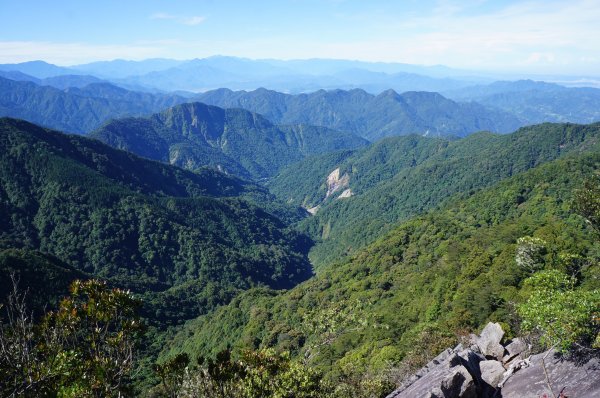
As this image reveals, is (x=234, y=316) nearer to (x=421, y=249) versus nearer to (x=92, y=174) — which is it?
(x=421, y=249)

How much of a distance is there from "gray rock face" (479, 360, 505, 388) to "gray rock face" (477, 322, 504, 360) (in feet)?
11.1

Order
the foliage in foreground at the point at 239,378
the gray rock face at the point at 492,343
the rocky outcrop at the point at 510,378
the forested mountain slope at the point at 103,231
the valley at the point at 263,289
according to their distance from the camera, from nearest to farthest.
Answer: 1. the valley at the point at 263,289
2. the rocky outcrop at the point at 510,378
3. the foliage in foreground at the point at 239,378
4. the gray rock face at the point at 492,343
5. the forested mountain slope at the point at 103,231

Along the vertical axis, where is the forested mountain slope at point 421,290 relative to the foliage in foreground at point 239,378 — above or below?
below

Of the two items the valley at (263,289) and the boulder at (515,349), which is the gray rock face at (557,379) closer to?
the valley at (263,289)

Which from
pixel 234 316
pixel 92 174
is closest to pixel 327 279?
pixel 234 316

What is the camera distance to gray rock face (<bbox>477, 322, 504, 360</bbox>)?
26.6 metres

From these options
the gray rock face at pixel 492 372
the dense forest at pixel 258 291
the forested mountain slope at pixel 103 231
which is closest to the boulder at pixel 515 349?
the dense forest at pixel 258 291

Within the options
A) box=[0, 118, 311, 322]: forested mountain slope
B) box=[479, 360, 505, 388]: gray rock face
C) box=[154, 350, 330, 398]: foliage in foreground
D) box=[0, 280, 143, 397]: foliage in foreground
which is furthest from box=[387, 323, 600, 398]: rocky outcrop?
box=[0, 118, 311, 322]: forested mountain slope

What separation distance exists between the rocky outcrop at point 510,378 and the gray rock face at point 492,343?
31.6 inches

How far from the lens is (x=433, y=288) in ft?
223

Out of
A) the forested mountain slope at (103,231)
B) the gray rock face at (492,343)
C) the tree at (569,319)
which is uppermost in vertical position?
the tree at (569,319)

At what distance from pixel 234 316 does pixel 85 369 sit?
290 feet

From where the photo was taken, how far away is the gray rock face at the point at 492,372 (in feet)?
71.8

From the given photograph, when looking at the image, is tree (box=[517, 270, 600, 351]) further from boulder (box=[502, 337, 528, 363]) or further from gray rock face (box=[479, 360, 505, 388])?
boulder (box=[502, 337, 528, 363])
